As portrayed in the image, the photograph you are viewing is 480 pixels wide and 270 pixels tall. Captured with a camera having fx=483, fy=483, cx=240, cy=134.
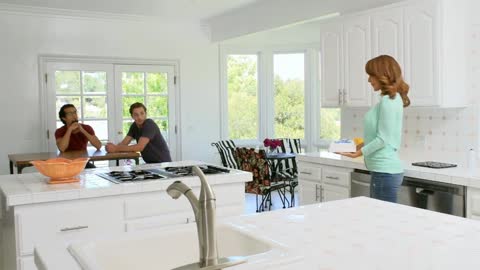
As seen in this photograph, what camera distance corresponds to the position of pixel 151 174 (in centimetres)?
312

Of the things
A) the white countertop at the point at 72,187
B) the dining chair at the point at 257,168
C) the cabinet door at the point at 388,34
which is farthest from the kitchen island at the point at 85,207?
the dining chair at the point at 257,168

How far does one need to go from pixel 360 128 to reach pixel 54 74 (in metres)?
3.75

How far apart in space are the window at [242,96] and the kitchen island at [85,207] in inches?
163

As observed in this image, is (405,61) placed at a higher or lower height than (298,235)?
higher

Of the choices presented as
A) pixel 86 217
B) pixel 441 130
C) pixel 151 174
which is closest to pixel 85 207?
pixel 86 217

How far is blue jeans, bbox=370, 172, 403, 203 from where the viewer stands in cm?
312

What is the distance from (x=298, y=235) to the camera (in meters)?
1.66

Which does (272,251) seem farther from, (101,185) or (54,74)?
(54,74)

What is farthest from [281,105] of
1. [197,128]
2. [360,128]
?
[360,128]

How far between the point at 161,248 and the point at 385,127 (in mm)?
1829

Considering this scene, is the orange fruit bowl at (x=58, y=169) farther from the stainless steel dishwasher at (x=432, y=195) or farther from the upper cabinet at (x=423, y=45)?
the upper cabinet at (x=423, y=45)

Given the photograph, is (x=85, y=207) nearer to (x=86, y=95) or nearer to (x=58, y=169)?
(x=58, y=169)

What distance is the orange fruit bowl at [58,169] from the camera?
2.72m

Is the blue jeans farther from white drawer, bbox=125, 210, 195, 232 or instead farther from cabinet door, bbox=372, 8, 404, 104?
white drawer, bbox=125, 210, 195, 232
